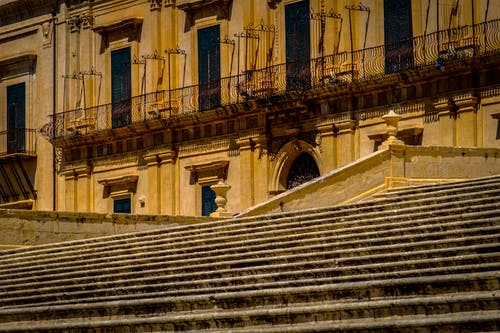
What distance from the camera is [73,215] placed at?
3014 centimetres

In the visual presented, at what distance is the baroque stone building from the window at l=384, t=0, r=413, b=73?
40 millimetres

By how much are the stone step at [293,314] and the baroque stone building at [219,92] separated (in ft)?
38.0

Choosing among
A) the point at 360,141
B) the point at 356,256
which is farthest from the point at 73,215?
the point at 356,256

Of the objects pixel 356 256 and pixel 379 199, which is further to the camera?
pixel 379 199

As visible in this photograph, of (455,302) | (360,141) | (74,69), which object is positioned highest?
(74,69)

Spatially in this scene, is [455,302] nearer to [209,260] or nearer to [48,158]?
[209,260]

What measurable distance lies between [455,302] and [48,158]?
28.6 metres

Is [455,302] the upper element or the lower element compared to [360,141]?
lower

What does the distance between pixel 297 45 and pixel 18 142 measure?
11.4 m

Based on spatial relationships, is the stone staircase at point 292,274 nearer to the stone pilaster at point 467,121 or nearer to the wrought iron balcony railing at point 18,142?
the stone pilaster at point 467,121

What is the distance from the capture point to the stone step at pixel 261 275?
18906 millimetres

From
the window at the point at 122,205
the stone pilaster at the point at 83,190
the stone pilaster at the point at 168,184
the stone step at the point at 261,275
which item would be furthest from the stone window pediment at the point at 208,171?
the stone step at the point at 261,275

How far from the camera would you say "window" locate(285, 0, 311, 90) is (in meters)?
36.5

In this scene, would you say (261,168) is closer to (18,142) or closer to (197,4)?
(197,4)
